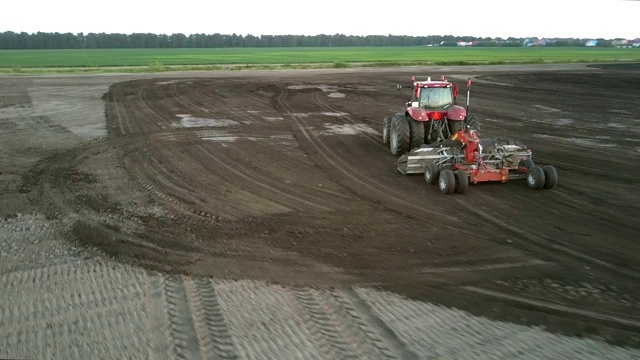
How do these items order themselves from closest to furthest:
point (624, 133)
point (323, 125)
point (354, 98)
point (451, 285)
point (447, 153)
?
1. point (451, 285)
2. point (447, 153)
3. point (624, 133)
4. point (323, 125)
5. point (354, 98)

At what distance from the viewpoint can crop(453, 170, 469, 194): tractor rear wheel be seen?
10797 mm

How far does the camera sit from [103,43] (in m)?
97.6

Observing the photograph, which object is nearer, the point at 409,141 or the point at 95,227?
the point at 95,227

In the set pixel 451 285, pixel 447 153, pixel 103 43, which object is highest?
pixel 103 43

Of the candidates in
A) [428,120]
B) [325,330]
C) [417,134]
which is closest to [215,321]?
[325,330]

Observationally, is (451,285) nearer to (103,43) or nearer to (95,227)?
(95,227)

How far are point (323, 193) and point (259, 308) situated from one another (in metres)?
5.01

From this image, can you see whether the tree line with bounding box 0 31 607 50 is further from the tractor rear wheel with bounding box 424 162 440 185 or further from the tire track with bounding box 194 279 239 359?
the tire track with bounding box 194 279 239 359

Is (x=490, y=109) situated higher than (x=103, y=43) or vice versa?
(x=103, y=43)

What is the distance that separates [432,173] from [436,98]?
367 centimetres

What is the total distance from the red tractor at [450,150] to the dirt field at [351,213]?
1.03 ft

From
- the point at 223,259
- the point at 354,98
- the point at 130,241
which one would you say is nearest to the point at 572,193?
the point at 223,259

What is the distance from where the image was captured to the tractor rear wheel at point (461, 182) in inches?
425

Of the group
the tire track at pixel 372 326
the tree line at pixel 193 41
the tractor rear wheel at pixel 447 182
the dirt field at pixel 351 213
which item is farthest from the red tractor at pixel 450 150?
the tree line at pixel 193 41
